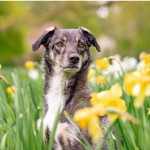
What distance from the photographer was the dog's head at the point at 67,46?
2.94 metres

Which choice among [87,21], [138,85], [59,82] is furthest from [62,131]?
[87,21]

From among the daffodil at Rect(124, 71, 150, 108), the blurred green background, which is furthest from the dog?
the blurred green background

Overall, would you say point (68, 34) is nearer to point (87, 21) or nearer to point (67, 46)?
point (67, 46)

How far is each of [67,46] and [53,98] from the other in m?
0.65

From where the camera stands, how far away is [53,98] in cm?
287

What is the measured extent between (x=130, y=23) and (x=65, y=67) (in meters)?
21.3

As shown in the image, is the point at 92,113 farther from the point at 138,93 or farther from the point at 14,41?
the point at 14,41

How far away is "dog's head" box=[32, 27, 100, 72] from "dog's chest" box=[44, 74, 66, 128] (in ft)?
0.52

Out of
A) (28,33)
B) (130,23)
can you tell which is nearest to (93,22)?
(130,23)

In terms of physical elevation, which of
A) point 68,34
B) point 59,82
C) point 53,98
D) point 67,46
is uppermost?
point 68,34

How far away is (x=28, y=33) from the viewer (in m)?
33.5

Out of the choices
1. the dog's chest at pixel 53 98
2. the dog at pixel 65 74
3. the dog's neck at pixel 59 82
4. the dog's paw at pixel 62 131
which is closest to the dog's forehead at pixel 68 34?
the dog at pixel 65 74

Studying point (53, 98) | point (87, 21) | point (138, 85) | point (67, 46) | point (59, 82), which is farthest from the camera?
point (87, 21)

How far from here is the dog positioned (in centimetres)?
261
